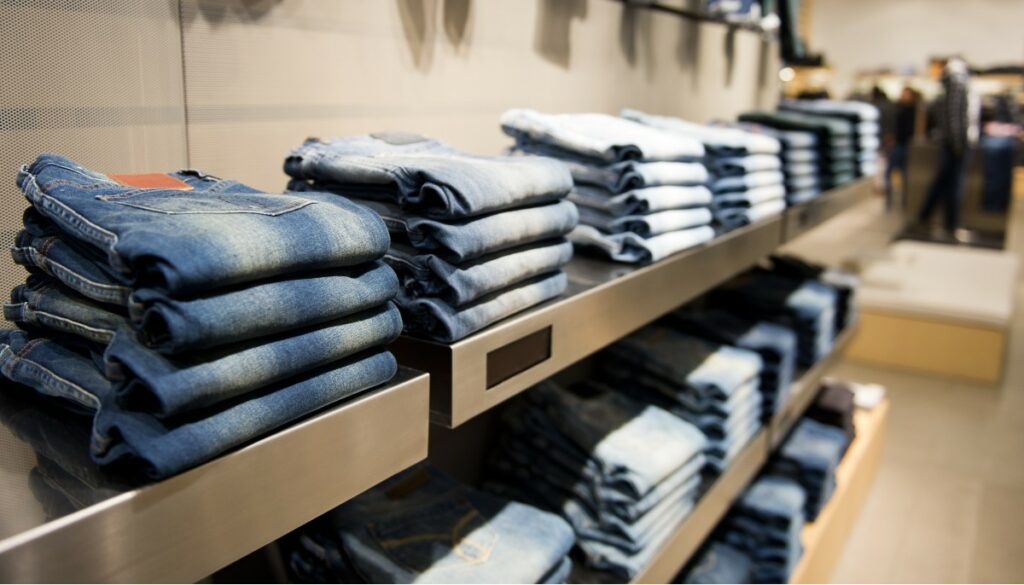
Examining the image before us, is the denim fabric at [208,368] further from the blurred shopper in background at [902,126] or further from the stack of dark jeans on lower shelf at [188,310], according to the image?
the blurred shopper in background at [902,126]

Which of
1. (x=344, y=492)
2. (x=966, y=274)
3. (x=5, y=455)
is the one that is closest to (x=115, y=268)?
(x=5, y=455)

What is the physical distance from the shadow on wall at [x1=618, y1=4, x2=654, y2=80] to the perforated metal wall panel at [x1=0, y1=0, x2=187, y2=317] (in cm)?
140

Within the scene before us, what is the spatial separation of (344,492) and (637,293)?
735 millimetres

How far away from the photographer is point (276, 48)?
49.1 inches

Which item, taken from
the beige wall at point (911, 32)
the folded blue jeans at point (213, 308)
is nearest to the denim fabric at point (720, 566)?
the folded blue jeans at point (213, 308)

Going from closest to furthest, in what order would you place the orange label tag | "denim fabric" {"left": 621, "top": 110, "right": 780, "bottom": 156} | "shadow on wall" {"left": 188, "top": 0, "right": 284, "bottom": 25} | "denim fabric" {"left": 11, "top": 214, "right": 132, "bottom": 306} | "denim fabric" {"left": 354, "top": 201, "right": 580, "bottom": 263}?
"denim fabric" {"left": 11, "top": 214, "right": 132, "bottom": 306}
the orange label tag
"denim fabric" {"left": 354, "top": 201, "right": 580, "bottom": 263}
"shadow on wall" {"left": 188, "top": 0, "right": 284, "bottom": 25}
"denim fabric" {"left": 621, "top": 110, "right": 780, "bottom": 156}

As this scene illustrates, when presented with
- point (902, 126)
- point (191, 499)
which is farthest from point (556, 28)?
point (902, 126)

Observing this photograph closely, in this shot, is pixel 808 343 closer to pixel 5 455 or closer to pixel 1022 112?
pixel 5 455

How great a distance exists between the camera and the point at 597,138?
61.1 inches

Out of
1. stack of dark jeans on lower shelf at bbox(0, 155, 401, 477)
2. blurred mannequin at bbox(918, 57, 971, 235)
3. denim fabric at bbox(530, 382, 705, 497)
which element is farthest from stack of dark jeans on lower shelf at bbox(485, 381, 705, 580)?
blurred mannequin at bbox(918, 57, 971, 235)

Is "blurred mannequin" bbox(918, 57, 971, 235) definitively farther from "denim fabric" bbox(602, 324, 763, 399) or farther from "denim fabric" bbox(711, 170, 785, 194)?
"denim fabric" bbox(602, 324, 763, 399)

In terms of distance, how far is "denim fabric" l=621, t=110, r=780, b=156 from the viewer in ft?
6.10

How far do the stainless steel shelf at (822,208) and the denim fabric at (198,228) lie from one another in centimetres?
168

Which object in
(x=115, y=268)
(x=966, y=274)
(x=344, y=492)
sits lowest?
(x=966, y=274)
